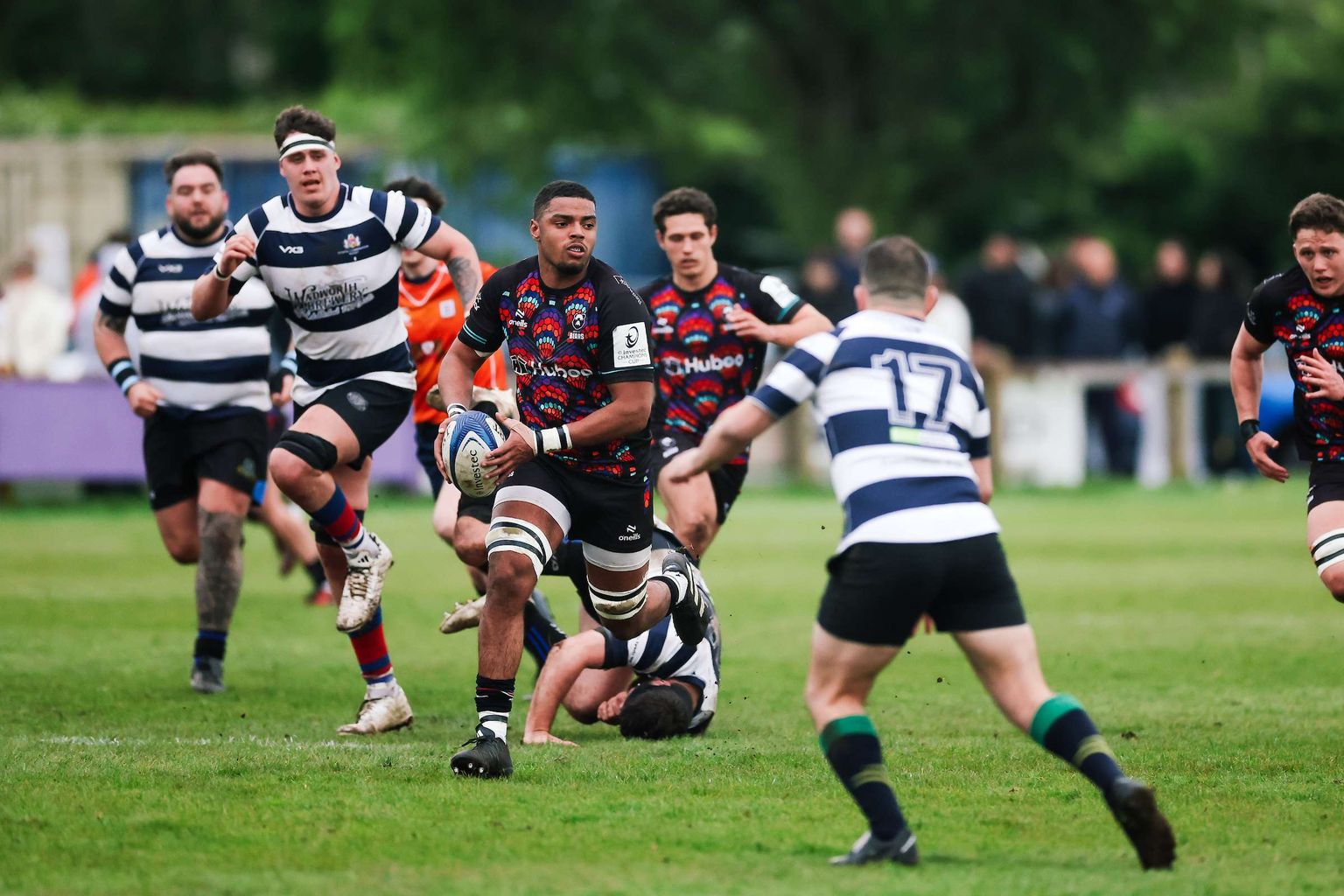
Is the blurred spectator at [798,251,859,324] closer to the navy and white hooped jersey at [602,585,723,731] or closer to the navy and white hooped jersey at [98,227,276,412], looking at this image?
the navy and white hooped jersey at [98,227,276,412]

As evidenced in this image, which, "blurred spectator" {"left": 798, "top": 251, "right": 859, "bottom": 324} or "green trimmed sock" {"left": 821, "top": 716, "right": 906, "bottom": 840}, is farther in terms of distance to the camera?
"blurred spectator" {"left": 798, "top": 251, "right": 859, "bottom": 324}

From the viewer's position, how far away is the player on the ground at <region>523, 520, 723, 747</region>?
8.84 meters

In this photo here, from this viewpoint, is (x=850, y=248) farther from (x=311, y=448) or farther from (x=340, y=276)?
(x=311, y=448)

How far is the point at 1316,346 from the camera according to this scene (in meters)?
8.83

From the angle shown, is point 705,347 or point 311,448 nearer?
point 311,448

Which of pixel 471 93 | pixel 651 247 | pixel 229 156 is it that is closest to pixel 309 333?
pixel 229 156

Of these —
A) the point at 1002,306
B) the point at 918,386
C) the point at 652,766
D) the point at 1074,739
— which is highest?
the point at 1002,306

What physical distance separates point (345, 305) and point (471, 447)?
160 cm

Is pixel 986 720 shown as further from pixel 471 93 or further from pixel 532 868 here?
pixel 471 93

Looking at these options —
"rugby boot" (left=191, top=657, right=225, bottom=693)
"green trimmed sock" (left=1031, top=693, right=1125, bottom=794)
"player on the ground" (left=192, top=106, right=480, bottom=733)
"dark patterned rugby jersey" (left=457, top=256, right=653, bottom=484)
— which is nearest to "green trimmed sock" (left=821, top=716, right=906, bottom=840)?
"green trimmed sock" (left=1031, top=693, right=1125, bottom=794)

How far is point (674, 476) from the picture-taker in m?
6.36

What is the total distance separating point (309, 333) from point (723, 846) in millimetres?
3616

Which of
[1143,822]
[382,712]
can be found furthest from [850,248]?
[1143,822]

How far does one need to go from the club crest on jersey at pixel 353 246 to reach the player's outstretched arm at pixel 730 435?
307 centimetres
